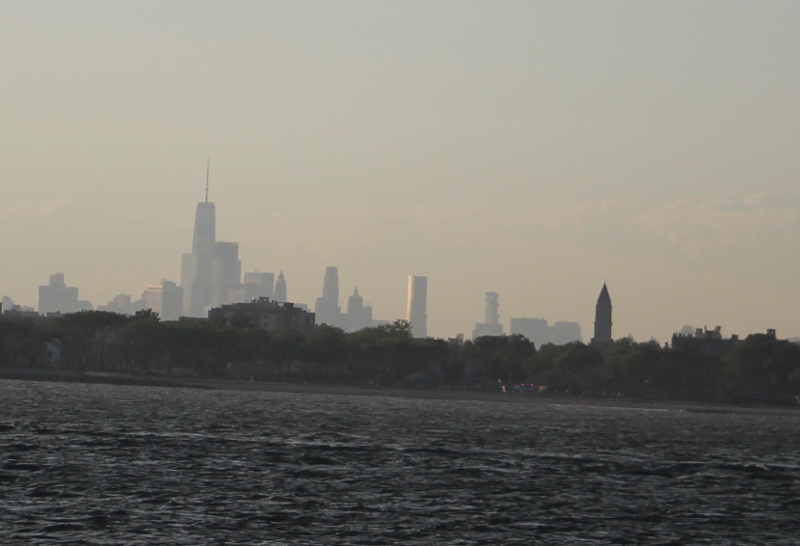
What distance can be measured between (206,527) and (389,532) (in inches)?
294

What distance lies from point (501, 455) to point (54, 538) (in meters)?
52.6

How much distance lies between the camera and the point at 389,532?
57.2 meters

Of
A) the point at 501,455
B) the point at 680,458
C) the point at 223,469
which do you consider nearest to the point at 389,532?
the point at 223,469

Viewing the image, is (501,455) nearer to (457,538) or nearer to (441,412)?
(457,538)

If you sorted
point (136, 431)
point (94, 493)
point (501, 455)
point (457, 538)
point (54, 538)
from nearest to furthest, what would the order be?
point (54, 538), point (457, 538), point (94, 493), point (501, 455), point (136, 431)

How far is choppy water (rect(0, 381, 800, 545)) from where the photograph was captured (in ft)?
189

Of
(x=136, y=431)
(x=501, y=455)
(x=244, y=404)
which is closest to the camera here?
(x=501, y=455)

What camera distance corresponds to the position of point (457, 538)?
184 feet

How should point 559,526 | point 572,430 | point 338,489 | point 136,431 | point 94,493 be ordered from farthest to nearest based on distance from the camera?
point 572,430, point 136,431, point 338,489, point 94,493, point 559,526

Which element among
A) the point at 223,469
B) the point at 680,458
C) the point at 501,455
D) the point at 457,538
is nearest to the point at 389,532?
the point at 457,538

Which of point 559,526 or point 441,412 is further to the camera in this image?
point 441,412

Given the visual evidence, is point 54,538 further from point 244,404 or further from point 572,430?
point 244,404

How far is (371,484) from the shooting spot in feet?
248

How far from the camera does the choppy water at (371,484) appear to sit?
5762 centimetres
